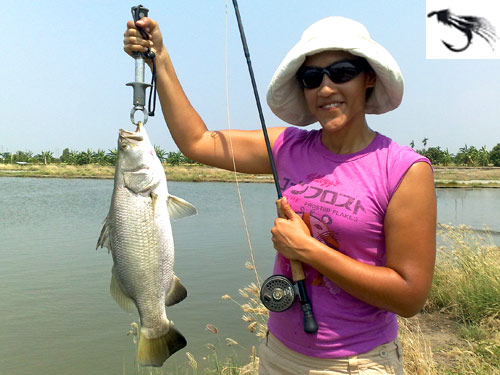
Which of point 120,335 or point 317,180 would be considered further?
point 120,335

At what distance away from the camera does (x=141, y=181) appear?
7.36ft

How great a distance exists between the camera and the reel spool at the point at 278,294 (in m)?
2.09

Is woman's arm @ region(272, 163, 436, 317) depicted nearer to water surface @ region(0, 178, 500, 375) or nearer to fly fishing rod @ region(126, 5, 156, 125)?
fly fishing rod @ region(126, 5, 156, 125)

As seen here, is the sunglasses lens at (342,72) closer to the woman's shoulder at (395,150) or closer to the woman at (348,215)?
the woman at (348,215)

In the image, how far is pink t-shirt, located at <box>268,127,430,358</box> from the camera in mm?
1908

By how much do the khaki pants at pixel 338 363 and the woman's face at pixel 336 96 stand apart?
3.36 ft

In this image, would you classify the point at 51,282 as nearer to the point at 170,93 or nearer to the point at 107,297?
the point at 107,297

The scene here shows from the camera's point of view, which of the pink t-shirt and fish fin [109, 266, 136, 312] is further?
fish fin [109, 266, 136, 312]

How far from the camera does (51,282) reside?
985 cm

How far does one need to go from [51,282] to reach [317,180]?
9.36m

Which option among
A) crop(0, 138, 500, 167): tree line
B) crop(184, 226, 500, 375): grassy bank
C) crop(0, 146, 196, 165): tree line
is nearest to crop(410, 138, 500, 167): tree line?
crop(0, 138, 500, 167): tree line

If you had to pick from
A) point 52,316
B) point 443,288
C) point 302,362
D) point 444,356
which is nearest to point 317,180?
point 302,362

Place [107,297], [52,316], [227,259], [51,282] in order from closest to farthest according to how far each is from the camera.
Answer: [52,316] < [107,297] < [51,282] < [227,259]

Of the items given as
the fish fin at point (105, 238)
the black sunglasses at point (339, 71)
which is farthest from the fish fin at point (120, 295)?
the black sunglasses at point (339, 71)
